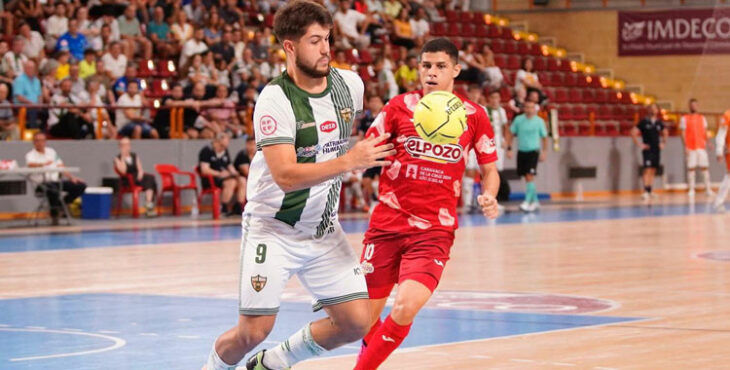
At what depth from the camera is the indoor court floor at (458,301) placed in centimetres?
843

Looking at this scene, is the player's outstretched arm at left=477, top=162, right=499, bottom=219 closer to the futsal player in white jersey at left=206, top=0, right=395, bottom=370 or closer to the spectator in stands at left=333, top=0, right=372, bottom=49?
the futsal player in white jersey at left=206, top=0, right=395, bottom=370

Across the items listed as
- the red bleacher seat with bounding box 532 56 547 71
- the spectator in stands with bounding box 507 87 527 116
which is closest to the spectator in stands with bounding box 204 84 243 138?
the spectator in stands with bounding box 507 87 527 116

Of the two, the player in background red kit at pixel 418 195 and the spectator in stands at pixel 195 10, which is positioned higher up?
the spectator in stands at pixel 195 10

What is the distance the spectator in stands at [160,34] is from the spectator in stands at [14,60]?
11.4ft

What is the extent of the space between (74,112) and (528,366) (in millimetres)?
16935

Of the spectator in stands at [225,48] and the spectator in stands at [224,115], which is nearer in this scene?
the spectator in stands at [224,115]

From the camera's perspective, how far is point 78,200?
2364cm

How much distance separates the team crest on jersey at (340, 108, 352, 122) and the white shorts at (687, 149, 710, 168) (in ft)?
92.9

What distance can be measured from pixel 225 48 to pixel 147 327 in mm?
16678

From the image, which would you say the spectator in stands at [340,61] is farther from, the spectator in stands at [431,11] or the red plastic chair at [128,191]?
the spectator in stands at [431,11]

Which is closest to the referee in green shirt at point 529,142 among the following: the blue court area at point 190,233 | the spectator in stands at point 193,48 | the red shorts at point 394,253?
the blue court area at point 190,233

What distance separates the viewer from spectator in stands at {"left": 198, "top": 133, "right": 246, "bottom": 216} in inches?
947

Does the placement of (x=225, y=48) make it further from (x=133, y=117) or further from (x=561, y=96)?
(x=561, y=96)

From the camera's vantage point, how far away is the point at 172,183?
2445 centimetres
